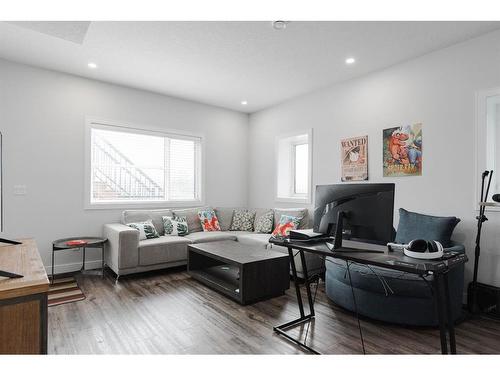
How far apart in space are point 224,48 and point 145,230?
250cm

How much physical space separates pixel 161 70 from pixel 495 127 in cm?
372

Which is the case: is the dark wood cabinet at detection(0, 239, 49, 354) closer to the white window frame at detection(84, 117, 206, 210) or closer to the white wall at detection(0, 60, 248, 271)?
the white wall at detection(0, 60, 248, 271)

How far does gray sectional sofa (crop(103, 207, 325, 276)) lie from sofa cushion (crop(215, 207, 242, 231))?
0.40 meters

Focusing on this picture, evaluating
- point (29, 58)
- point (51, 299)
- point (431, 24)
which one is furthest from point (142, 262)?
point (431, 24)

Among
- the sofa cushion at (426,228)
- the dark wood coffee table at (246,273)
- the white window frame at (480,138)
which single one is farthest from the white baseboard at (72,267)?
the white window frame at (480,138)

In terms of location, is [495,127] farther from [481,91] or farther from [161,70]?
[161,70]

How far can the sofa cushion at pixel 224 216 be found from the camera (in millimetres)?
5129

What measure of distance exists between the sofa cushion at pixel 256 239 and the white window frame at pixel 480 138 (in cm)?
235

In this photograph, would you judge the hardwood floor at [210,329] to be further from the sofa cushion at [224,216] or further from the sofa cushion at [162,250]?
the sofa cushion at [224,216]

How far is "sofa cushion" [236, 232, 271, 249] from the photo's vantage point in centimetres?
401

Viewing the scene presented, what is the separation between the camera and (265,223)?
4738 mm

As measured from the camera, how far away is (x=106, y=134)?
4.35 metres
